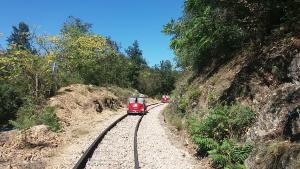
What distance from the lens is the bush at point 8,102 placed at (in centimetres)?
2650

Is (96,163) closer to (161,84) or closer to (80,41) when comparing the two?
(80,41)

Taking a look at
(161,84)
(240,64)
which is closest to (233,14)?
(240,64)

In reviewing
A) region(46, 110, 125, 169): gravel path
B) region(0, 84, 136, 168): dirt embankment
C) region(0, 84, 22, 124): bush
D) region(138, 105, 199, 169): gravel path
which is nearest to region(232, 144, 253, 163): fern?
region(138, 105, 199, 169): gravel path

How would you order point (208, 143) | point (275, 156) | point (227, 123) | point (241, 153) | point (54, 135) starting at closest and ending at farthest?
1. point (275, 156)
2. point (241, 153)
3. point (208, 143)
4. point (227, 123)
5. point (54, 135)

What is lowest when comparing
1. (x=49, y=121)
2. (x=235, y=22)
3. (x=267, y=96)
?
(x=49, y=121)

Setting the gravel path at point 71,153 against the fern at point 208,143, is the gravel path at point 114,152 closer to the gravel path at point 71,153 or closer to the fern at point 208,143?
the gravel path at point 71,153

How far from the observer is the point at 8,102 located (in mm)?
26594

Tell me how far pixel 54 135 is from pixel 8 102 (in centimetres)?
1052

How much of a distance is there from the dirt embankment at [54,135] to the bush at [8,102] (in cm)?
225

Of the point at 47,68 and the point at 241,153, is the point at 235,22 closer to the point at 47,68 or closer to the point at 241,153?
the point at 241,153

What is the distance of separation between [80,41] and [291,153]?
38069 mm

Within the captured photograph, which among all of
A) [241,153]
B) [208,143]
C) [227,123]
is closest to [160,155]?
[208,143]

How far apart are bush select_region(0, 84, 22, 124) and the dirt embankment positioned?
2245 millimetres

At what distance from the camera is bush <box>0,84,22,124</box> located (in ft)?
86.9
